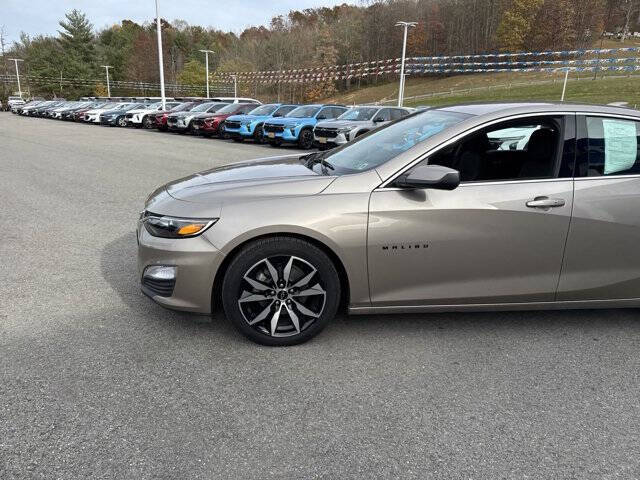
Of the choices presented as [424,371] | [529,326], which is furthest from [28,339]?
[529,326]

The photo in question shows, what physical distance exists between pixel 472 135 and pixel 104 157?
11780mm

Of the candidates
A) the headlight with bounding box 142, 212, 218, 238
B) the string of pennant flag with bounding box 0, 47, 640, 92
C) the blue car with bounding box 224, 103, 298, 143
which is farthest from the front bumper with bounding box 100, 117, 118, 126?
the string of pennant flag with bounding box 0, 47, 640, 92

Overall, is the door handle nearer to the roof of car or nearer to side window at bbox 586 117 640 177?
side window at bbox 586 117 640 177

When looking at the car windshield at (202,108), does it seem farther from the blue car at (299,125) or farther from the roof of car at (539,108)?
the roof of car at (539,108)

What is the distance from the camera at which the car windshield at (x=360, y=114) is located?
52.6 feet

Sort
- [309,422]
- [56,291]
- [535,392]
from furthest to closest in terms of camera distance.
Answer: [56,291] → [535,392] → [309,422]

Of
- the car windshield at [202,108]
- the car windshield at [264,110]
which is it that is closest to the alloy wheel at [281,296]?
the car windshield at [264,110]

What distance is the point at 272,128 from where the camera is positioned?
57.4ft

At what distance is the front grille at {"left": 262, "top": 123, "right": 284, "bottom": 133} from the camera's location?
1727 cm

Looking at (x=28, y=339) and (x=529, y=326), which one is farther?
(x=529, y=326)

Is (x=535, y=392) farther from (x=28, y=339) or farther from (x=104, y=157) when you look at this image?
(x=104, y=157)

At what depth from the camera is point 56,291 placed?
4.07 metres

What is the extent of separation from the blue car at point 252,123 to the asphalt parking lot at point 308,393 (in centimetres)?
1499

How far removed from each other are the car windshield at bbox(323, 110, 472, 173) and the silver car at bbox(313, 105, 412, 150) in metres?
11.0
